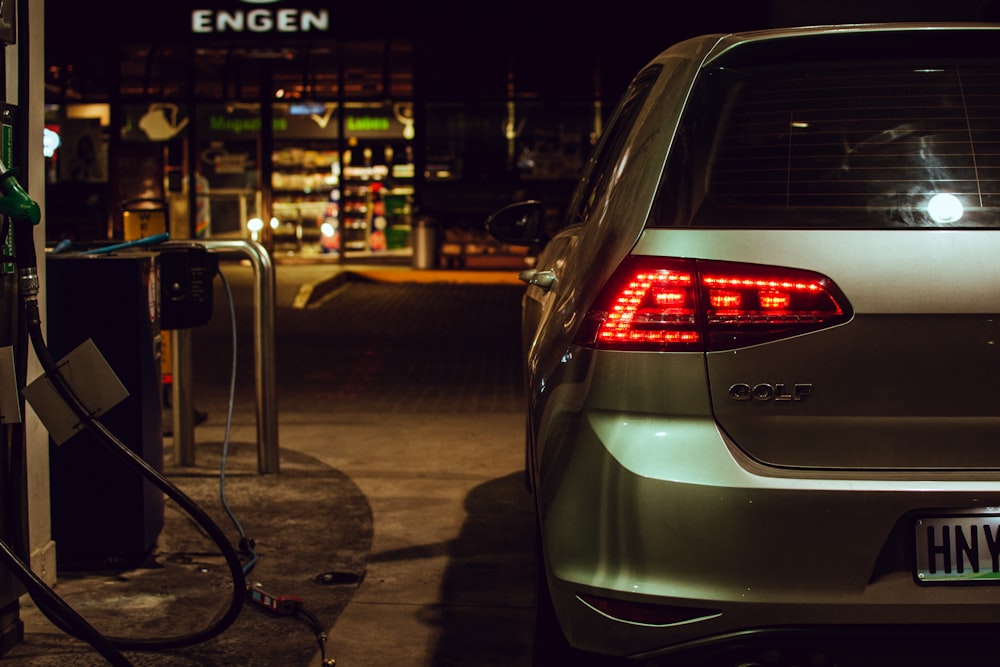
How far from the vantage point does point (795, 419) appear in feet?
8.89

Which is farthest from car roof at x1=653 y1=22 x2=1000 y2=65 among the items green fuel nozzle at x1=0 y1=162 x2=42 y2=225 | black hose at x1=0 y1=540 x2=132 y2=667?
black hose at x1=0 y1=540 x2=132 y2=667

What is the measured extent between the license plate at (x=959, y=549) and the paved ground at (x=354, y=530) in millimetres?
1744

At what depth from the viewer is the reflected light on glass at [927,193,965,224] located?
9.14ft

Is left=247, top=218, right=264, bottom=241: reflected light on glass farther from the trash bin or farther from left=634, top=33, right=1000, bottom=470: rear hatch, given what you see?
left=634, top=33, right=1000, bottom=470: rear hatch

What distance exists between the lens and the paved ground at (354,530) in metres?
4.30

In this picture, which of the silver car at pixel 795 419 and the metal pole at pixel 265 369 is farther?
the metal pole at pixel 265 369

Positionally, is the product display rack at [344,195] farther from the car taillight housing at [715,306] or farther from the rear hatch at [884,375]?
the rear hatch at [884,375]

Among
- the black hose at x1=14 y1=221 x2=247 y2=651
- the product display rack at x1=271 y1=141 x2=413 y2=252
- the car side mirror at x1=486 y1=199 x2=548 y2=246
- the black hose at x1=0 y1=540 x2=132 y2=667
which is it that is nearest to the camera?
the black hose at x1=0 y1=540 x2=132 y2=667

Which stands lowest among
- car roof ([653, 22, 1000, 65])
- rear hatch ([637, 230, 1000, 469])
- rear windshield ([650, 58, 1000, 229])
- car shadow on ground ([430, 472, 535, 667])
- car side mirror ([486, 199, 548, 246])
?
car shadow on ground ([430, 472, 535, 667])

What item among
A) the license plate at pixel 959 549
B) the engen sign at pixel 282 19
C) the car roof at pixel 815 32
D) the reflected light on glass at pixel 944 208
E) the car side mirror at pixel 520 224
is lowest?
the license plate at pixel 959 549

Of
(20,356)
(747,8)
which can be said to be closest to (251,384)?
(20,356)

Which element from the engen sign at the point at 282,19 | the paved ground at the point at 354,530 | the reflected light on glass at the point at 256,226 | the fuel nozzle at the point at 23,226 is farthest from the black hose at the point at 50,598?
the reflected light on glass at the point at 256,226

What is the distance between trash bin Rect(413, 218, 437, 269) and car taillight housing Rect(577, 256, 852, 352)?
1767 centimetres

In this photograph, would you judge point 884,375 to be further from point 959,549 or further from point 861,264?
point 959,549
